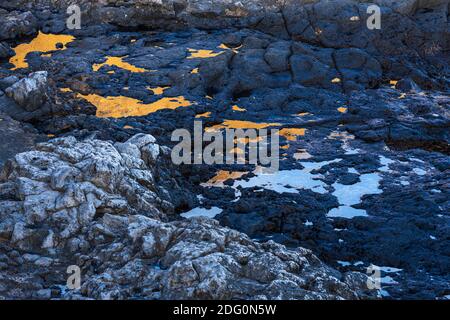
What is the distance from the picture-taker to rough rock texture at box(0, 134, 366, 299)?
604 cm

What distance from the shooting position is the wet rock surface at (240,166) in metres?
6.63

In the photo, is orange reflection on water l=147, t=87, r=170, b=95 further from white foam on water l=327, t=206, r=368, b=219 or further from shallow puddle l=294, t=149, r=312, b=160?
white foam on water l=327, t=206, r=368, b=219

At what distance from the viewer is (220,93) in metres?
12.6

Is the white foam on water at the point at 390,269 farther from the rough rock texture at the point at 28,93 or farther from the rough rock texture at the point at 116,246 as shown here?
the rough rock texture at the point at 28,93

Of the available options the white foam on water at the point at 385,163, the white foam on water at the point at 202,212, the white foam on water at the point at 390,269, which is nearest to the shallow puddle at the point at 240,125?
the white foam on water at the point at 385,163

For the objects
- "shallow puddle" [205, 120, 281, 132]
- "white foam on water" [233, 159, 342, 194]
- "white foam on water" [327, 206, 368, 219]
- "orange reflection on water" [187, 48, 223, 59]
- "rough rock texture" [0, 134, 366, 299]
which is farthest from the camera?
"orange reflection on water" [187, 48, 223, 59]

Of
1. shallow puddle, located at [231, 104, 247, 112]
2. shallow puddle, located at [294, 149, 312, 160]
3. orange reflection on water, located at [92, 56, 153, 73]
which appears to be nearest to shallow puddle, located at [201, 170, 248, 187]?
shallow puddle, located at [294, 149, 312, 160]

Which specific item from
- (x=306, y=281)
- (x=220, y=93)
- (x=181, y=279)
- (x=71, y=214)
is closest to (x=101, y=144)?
(x=71, y=214)

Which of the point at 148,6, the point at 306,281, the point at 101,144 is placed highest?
the point at 148,6

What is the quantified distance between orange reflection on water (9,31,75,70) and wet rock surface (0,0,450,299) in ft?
0.51

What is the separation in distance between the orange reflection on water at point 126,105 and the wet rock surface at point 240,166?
5 centimetres
